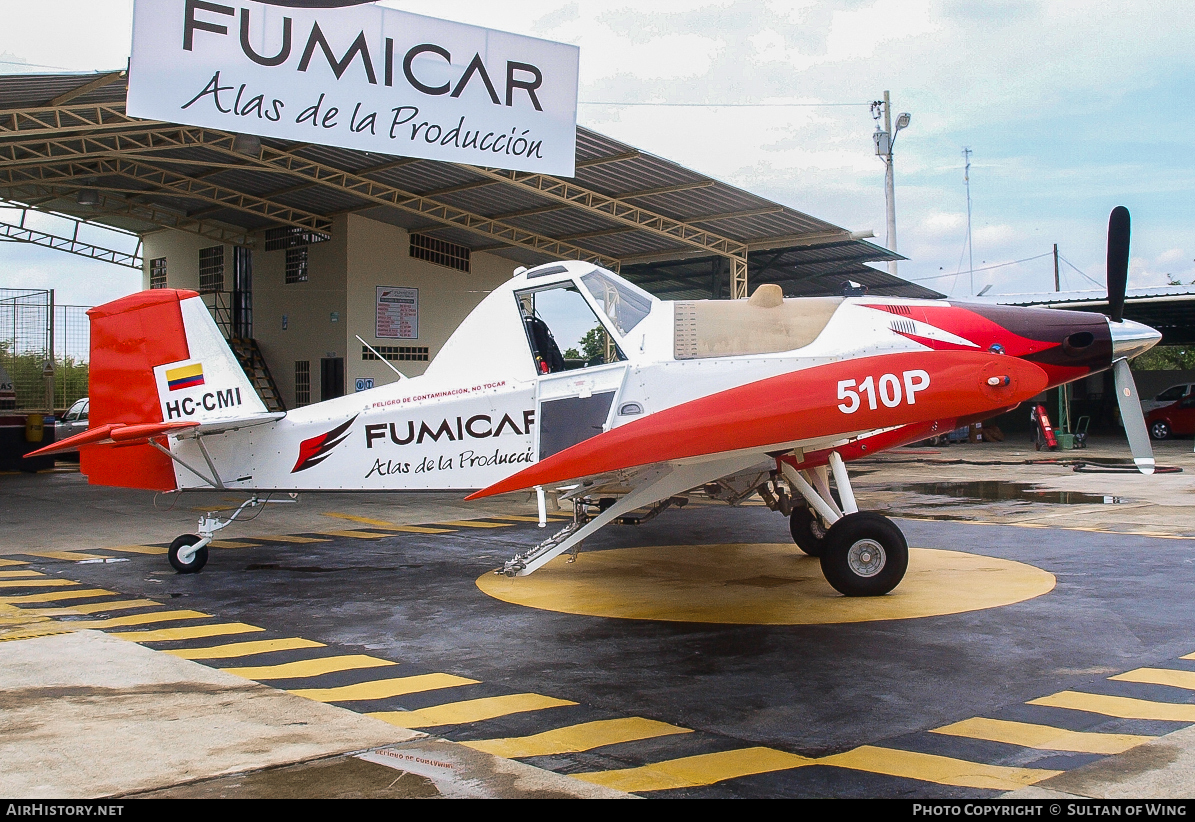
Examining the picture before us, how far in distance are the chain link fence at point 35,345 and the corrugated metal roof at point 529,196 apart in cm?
350

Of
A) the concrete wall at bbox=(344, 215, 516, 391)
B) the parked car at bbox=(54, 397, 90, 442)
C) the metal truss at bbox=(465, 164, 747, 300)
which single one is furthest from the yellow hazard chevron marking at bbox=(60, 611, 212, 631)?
the parked car at bbox=(54, 397, 90, 442)

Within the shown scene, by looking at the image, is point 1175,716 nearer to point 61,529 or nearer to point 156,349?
point 156,349

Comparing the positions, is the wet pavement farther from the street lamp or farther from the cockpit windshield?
the street lamp

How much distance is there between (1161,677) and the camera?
6.21m

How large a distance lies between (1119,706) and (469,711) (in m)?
3.79

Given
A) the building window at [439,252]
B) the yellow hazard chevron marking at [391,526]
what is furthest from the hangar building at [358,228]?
the yellow hazard chevron marking at [391,526]

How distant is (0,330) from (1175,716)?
1226 inches

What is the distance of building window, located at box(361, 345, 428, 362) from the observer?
29.9 metres

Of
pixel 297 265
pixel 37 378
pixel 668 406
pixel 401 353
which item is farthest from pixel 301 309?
pixel 668 406

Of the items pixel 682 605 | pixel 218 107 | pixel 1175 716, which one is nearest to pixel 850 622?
pixel 682 605

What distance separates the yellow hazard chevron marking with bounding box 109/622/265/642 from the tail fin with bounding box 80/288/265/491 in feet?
11.4

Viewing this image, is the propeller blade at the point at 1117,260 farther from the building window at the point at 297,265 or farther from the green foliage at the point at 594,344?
the building window at the point at 297,265

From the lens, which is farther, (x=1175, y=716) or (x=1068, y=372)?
(x=1068, y=372)

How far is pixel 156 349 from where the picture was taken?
11.4 m
